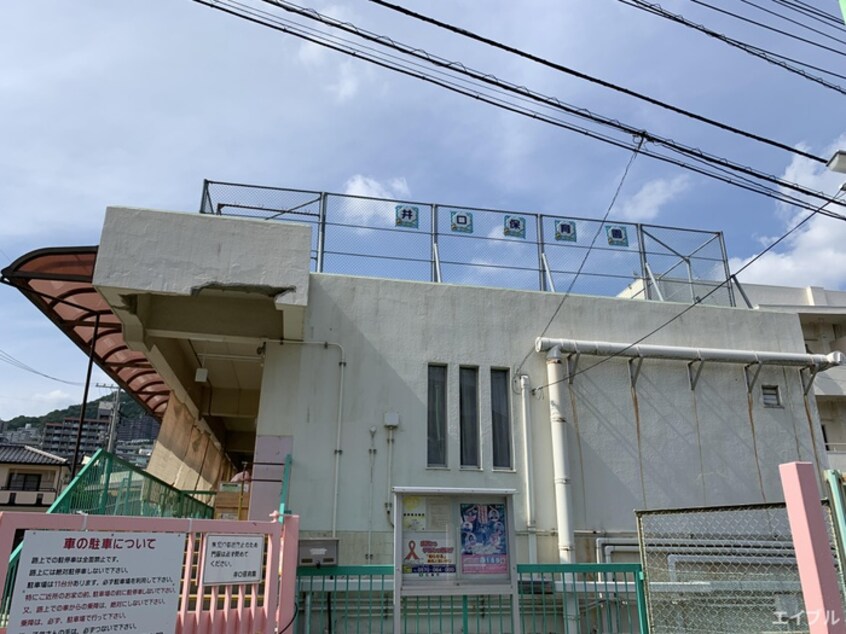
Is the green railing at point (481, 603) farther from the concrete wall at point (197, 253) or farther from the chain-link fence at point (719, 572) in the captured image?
the concrete wall at point (197, 253)

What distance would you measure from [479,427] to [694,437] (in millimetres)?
3895

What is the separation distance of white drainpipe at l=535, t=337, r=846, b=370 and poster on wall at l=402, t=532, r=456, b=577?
4458mm

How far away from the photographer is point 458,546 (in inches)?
251

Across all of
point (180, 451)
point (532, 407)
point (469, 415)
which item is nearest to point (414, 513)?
point (469, 415)

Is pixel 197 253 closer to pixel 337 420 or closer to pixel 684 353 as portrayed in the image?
pixel 337 420

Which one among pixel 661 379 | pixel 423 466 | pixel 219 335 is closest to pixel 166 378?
pixel 219 335

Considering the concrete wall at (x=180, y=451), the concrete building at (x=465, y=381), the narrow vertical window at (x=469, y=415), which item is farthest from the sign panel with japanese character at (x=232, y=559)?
the concrete wall at (x=180, y=451)

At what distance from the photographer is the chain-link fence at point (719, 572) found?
6.49 metres

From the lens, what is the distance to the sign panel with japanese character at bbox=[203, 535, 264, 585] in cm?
472

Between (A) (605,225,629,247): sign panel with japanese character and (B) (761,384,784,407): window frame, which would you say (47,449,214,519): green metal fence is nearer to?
(A) (605,225,629,247): sign panel with japanese character

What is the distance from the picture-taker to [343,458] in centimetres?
892

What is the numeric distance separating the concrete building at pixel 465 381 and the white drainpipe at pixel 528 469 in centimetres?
2

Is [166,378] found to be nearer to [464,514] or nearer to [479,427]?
[479,427]

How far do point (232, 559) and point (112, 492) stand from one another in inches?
111
